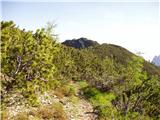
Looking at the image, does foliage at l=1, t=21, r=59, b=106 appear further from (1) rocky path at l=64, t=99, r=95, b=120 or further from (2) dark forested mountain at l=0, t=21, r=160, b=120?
(1) rocky path at l=64, t=99, r=95, b=120

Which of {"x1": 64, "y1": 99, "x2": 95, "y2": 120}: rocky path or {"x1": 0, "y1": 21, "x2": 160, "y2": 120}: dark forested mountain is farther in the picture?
{"x1": 64, "y1": 99, "x2": 95, "y2": 120}: rocky path

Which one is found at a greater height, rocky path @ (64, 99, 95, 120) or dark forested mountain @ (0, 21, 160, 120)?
dark forested mountain @ (0, 21, 160, 120)

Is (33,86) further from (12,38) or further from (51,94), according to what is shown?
(51,94)

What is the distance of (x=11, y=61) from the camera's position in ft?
48.0

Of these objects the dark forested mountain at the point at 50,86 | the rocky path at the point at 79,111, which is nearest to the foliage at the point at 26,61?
the dark forested mountain at the point at 50,86

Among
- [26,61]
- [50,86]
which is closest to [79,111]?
[50,86]

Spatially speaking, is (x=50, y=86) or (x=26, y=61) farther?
(x=50, y=86)

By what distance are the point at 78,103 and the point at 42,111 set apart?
1071 cm

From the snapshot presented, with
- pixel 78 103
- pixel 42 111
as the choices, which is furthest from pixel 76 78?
pixel 42 111

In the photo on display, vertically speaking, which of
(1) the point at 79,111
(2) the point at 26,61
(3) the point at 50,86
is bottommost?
(1) the point at 79,111

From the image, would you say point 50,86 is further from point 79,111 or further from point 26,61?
point 79,111

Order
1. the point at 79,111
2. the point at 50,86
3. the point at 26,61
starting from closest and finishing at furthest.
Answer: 1. the point at 26,61
2. the point at 50,86
3. the point at 79,111

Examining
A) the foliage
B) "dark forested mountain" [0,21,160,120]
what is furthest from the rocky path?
the foliage

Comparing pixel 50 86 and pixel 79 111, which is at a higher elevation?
pixel 50 86
